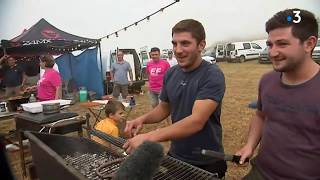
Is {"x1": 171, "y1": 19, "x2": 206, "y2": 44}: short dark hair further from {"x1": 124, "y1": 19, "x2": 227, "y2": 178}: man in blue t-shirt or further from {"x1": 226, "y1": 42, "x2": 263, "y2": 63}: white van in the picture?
{"x1": 226, "y1": 42, "x2": 263, "y2": 63}: white van

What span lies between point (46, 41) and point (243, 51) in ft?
59.9

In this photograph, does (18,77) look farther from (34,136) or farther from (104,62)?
(34,136)

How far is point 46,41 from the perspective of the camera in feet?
37.2

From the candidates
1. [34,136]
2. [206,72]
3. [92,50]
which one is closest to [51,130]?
[34,136]

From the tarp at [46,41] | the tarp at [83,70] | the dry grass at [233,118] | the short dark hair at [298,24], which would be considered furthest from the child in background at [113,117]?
the tarp at [83,70]

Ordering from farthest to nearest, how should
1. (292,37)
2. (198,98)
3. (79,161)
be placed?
(79,161) → (198,98) → (292,37)

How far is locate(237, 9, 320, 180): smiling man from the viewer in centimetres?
171

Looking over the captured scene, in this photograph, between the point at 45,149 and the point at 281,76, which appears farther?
the point at 45,149

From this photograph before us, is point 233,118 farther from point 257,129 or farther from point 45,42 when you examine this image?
point 45,42

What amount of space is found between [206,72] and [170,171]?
2.46ft

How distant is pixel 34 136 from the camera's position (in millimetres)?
2613

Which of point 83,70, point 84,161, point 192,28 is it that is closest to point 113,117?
point 84,161

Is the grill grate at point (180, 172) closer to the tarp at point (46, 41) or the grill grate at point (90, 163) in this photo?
the grill grate at point (90, 163)

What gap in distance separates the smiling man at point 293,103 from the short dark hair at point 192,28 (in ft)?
1.69
